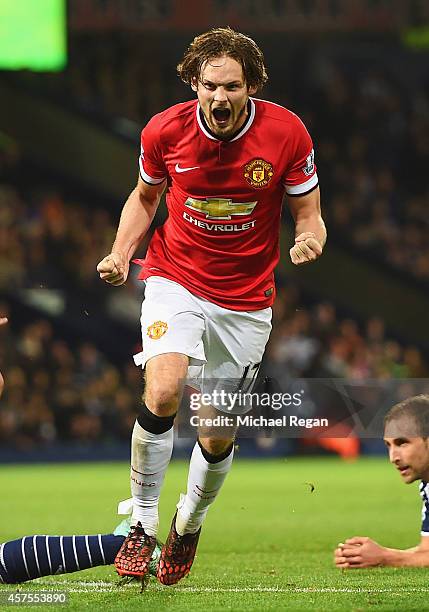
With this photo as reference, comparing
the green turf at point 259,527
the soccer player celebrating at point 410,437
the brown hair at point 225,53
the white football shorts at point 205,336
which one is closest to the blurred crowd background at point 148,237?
the green turf at point 259,527

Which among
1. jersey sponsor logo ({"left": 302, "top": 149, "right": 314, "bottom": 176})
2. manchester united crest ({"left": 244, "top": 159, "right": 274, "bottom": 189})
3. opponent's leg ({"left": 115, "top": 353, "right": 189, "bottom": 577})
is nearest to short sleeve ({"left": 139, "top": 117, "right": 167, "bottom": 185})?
manchester united crest ({"left": 244, "top": 159, "right": 274, "bottom": 189})

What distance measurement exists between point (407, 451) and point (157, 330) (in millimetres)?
1205

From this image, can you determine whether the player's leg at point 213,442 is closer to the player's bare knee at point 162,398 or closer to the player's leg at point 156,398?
the player's leg at point 156,398

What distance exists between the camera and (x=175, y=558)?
18.0ft

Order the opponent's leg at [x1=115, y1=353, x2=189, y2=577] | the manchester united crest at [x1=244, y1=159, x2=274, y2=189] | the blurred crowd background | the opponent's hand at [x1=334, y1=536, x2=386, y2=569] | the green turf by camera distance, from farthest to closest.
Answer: the blurred crowd background < the opponent's hand at [x1=334, y1=536, x2=386, y2=569] < the manchester united crest at [x1=244, y1=159, x2=274, y2=189] < the opponent's leg at [x1=115, y1=353, x2=189, y2=577] < the green turf

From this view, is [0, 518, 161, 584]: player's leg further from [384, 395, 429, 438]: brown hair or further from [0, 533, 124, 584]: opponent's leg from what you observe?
[384, 395, 429, 438]: brown hair

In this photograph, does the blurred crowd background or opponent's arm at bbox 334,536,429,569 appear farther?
the blurred crowd background

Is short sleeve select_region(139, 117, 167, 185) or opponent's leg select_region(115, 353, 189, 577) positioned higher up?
short sleeve select_region(139, 117, 167, 185)

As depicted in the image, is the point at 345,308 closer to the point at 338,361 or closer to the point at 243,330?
the point at 338,361

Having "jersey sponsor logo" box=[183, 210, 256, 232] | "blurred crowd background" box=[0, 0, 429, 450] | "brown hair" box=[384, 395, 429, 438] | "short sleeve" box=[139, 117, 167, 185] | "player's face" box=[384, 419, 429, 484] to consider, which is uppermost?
"short sleeve" box=[139, 117, 167, 185]

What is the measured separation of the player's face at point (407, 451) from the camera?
5.29 m

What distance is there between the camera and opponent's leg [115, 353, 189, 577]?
5176 mm

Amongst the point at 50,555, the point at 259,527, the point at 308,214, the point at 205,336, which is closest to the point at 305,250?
the point at 308,214

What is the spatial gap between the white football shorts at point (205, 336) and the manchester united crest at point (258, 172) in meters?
0.58
